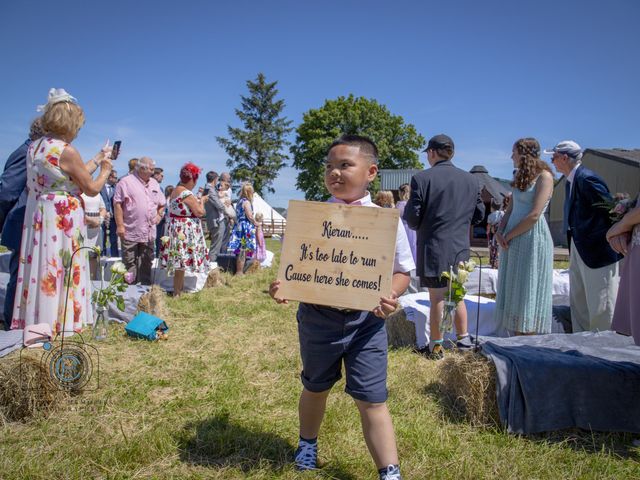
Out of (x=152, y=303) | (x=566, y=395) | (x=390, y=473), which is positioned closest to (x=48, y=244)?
(x=152, y=303)

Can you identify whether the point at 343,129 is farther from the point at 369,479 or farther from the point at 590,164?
the point at 369,479

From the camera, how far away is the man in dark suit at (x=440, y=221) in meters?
3.99

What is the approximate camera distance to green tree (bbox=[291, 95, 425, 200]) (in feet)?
141

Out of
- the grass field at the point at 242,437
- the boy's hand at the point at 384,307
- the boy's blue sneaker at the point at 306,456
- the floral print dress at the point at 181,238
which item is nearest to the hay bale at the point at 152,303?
the floral print dress at the point at 181,238

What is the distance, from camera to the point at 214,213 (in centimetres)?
997

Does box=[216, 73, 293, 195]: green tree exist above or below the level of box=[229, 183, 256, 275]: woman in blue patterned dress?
above

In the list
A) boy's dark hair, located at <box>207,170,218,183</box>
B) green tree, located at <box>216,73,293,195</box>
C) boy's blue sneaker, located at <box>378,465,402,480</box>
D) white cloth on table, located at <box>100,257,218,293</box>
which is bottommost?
boy's blue sneaker, located at <box>378,465,402,480</box>

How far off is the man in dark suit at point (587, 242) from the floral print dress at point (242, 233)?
5927 millimetres

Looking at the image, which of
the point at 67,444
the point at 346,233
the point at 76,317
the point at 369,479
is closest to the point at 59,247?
the point at 76,317

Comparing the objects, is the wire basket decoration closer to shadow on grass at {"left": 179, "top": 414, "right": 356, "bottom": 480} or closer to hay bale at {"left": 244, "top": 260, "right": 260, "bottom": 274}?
shadow on grass at {"left": 179, "top": 414, "right": 356, "bottom": 480}

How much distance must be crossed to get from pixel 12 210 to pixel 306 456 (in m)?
3.53

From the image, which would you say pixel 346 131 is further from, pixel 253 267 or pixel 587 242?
pixel 587 242

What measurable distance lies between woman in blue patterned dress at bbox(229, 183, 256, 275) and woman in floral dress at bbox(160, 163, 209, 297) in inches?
91.3

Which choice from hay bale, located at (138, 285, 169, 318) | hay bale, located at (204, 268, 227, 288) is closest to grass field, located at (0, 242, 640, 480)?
hay bale, located at (138, 285, 169, 318)
